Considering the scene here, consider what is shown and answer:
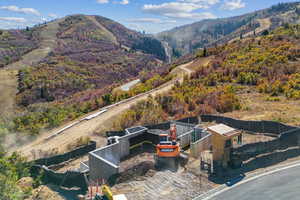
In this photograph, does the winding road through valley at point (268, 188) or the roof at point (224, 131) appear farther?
the roof at point (224, 131)

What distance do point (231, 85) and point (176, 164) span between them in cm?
2057

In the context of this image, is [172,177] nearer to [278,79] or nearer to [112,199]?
[112,199]

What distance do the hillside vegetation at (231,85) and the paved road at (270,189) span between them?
12.5m

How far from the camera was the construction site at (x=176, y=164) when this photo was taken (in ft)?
47.4

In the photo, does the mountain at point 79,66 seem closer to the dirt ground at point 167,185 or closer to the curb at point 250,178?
the dirt ground at point 167,185

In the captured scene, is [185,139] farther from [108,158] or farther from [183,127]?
[108,158]

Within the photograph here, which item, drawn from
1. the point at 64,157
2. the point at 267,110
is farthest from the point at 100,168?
the point at 267,110

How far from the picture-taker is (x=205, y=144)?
18.5 meters

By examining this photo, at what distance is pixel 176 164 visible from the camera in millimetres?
16844

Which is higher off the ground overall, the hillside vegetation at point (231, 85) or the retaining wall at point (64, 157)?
the hillside vegetation at point (231, 85)

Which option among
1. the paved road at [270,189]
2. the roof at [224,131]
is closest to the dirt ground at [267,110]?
the roof at [224,131]

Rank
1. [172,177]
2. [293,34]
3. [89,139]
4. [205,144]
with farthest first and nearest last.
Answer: [293,34] < [89,139] < [205,144] < [172,177]

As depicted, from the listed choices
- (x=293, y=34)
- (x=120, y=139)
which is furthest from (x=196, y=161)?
(x=293, y=34)

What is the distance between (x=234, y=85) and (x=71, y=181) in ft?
80.7
